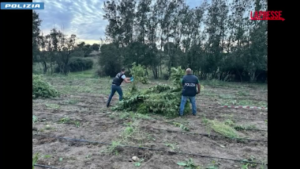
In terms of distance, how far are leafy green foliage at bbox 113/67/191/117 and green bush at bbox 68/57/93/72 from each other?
29066 millimetres

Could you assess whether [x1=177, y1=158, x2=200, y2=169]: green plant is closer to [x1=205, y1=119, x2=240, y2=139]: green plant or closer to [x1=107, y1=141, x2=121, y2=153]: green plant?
[x1=107, y1=141, x2=121, y2=153]: green plant

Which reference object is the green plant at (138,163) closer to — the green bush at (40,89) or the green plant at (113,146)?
the green plant at (113,146)

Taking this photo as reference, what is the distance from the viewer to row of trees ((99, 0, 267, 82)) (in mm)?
22578

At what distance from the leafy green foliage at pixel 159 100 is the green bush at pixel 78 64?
29066 millimetres

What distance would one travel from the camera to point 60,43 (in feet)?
110

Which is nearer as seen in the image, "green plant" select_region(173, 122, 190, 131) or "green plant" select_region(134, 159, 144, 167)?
"green plant" select_region(134, 159, 144, 167)

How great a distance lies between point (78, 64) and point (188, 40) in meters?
20.2

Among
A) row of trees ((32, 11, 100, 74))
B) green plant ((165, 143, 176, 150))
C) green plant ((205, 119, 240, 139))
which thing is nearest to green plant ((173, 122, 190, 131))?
green plant ((205, 119, 240, 139))

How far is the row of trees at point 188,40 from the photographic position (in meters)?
22.6
